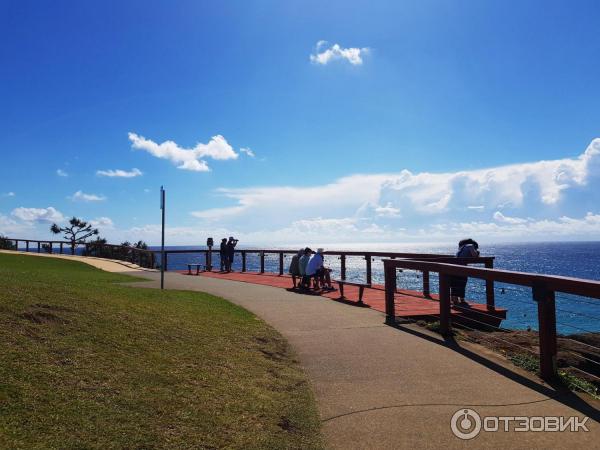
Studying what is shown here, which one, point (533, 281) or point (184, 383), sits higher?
point (533, 281)

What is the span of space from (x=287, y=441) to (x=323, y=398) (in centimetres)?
117

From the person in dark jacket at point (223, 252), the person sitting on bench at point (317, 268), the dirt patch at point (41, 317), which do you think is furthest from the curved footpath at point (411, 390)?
the person in dark jacket at point (223, 252)

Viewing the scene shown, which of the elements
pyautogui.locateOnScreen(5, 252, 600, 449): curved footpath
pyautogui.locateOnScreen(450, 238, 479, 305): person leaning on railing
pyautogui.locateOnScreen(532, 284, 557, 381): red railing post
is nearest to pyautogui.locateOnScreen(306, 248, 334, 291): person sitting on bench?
pyautogui.locateOnScreen(450, 238, 479, 305): person leaning on railing

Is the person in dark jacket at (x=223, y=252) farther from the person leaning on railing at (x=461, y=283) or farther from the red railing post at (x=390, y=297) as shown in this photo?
the red railing post at (x=390, y=297)

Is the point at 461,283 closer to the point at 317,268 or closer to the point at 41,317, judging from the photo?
the point at 317,268

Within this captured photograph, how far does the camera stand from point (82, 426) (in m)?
3.46

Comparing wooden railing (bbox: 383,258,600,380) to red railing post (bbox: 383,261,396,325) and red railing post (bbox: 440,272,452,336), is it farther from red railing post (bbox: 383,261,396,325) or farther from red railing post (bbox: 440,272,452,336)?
red railing post (bbox: 383,261,396,325)

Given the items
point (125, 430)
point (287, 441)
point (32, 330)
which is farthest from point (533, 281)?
point (32, 330)

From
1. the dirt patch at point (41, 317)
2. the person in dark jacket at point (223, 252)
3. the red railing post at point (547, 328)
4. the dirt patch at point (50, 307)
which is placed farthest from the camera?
the person in dark jacket at point (223, 252)

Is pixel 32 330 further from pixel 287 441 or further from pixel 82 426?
pixel 287 441

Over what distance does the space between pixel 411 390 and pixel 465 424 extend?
36.9 inches

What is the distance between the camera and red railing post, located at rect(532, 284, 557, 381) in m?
5.43

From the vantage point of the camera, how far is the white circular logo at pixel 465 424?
13.1 ft

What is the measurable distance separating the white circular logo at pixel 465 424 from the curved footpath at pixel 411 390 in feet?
0.20
